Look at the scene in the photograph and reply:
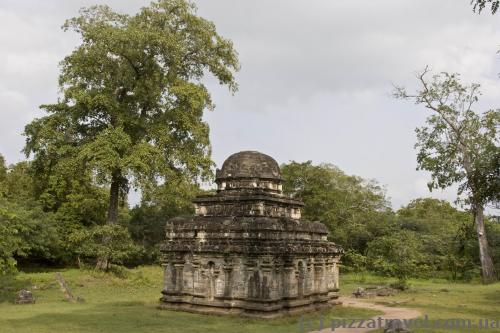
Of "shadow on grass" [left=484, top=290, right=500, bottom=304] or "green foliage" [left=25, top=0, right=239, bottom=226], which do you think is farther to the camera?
"green foliage" [left=25, top=0, right=239, bottom=226]

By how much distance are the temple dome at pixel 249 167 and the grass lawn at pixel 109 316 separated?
5.14m

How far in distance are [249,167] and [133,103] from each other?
13.8 meters

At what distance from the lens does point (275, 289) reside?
16.1 m

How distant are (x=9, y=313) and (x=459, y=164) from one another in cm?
2697

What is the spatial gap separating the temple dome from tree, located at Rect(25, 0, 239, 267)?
8679mm

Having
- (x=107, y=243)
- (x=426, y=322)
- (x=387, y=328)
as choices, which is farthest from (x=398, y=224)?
(x=387, y=328)

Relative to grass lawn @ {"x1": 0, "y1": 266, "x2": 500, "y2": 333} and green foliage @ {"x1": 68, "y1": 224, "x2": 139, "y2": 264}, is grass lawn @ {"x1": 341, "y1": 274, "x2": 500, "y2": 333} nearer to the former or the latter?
grass lawn @ {"x1": 0, "y1": 266, "x2": 500, "y2": 333}

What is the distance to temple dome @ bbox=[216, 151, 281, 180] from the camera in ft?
60.7

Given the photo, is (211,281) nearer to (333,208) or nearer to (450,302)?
(450,302)

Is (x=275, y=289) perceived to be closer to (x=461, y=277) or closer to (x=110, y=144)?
(x=110, y=144)

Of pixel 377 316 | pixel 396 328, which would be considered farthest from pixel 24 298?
Result: pixel 396 328

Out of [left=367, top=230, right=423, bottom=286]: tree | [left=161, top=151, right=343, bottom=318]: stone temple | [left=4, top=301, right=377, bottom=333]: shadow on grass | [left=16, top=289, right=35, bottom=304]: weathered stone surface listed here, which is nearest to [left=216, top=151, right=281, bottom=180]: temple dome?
[left=161, top=151, right=343, bottom=318]: stone temple

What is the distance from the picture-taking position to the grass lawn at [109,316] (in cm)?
1405

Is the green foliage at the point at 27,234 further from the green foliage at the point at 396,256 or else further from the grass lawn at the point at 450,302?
the green foliage at the point at 396,256
